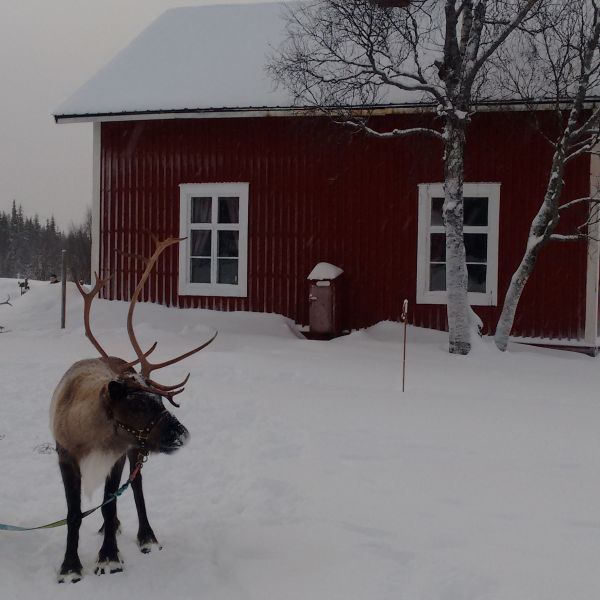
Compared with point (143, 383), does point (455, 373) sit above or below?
below

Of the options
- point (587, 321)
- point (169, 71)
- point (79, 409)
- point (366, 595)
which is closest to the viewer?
point (366, 595)

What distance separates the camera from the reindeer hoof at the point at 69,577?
3369 mm

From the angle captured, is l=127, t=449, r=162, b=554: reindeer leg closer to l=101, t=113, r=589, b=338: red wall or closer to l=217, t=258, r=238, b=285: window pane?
l=101, t=113, r=589, b=338: red wall

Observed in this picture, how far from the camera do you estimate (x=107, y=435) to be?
337cm

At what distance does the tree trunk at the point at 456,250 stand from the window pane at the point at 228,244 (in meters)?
4.19

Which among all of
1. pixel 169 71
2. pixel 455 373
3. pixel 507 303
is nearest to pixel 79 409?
pixel 455 373

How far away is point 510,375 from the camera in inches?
351

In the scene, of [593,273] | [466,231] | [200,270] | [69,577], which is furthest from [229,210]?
[69,577]

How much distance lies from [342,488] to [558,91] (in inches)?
298

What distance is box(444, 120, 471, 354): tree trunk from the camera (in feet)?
32.9

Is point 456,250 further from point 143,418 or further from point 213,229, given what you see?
point 143,418

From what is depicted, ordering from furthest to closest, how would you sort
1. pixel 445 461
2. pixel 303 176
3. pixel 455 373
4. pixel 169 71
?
pixel 169 71, pixel 303 176, pixel 455 373, pixel 445 461

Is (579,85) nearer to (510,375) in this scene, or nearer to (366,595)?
(510,375)

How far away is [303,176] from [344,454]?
7660 mm
